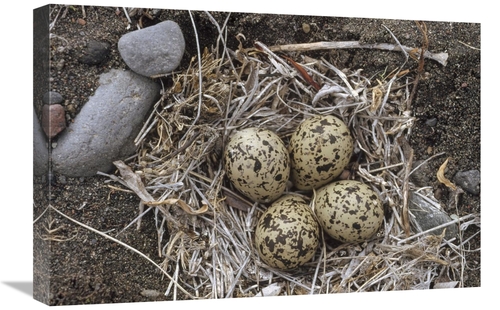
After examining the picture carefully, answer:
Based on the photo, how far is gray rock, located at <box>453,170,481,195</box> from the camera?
3.51m

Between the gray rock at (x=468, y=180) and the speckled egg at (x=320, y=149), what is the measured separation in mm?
564

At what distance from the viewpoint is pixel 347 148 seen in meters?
3.22

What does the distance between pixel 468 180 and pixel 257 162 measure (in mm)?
1019

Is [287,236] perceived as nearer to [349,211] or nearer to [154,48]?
[349,211]

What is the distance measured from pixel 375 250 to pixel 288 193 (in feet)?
1.41

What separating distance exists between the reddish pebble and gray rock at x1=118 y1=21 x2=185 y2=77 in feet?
1.03

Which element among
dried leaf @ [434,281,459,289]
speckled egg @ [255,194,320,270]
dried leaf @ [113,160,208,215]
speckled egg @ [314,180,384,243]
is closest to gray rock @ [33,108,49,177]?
dried leaf @ [113,160,208,215]

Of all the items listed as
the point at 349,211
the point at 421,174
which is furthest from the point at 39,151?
the point at 421,174

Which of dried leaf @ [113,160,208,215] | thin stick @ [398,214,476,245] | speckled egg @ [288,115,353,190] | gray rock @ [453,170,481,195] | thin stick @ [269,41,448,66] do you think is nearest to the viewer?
dried leaf @ [113,160,208,215]

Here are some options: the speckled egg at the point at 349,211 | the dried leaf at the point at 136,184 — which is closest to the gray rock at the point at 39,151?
the dried leaf at the point at 136,184

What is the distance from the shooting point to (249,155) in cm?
310

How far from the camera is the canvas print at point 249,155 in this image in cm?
299

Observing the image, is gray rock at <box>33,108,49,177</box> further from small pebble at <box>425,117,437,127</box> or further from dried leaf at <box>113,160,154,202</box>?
small pebble at <box>425,117,437,127</box>

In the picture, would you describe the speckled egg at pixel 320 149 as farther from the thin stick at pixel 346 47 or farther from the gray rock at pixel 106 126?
the gray rock at pixel 106 126
